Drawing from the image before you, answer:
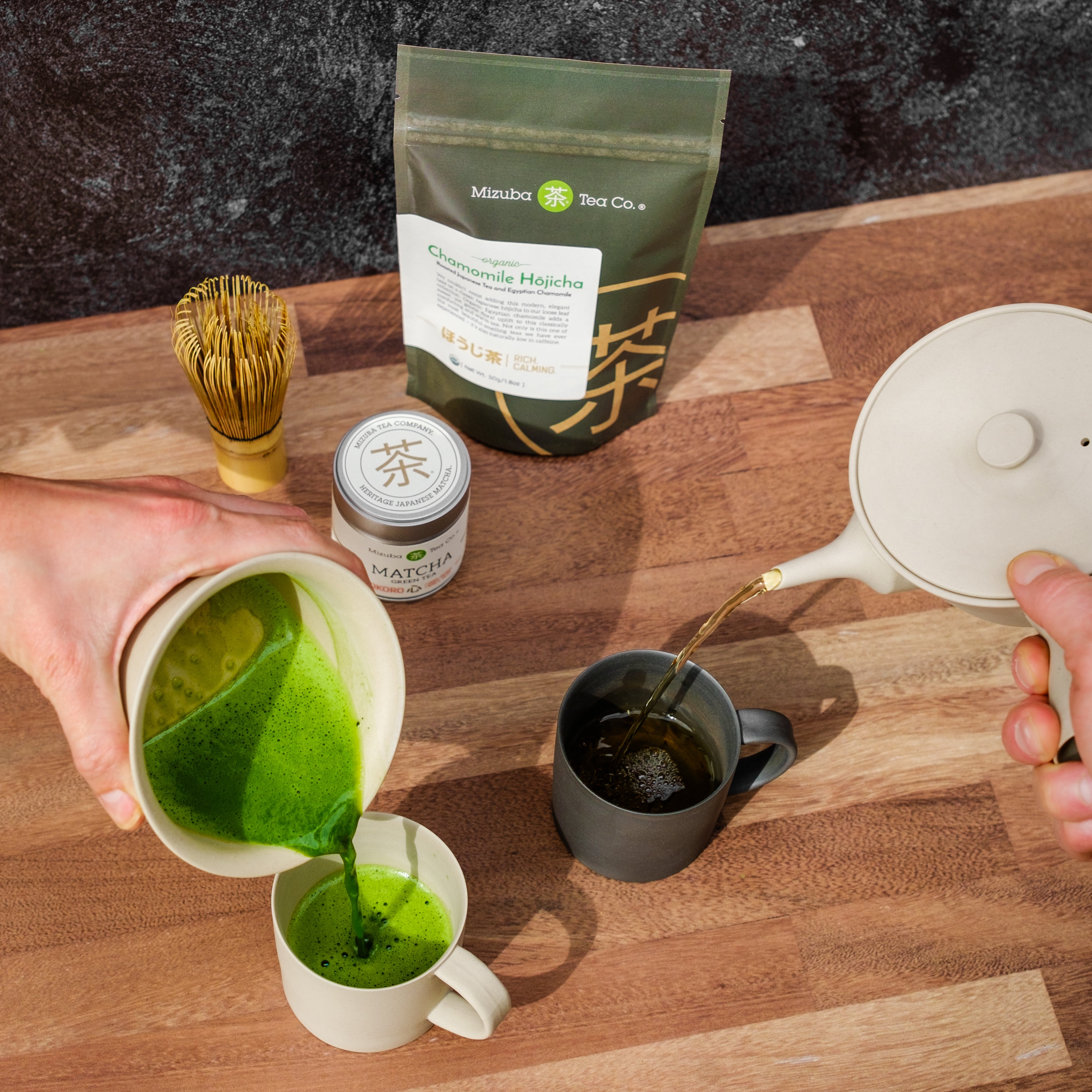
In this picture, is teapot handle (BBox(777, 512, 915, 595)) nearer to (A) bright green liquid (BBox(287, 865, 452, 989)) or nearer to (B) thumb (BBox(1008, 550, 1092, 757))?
(B) thumb (BBox(1008, 550, 1092, 757))

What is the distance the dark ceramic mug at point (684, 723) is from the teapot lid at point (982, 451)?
7.1 inches

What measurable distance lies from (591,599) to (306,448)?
12.3 inches

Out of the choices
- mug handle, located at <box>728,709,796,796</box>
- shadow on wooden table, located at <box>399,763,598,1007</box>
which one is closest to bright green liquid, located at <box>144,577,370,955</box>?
shadow on wooden table, located at <box>399,763,598,1007</box>

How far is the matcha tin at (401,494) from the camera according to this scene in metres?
0.92

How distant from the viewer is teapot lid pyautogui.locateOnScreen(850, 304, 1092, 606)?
28.5 inches

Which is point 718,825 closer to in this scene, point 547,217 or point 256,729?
point 256,729

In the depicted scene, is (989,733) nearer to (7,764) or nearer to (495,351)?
(495,351)

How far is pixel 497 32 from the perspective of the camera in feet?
3.46

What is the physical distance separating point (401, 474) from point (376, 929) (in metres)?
0.36

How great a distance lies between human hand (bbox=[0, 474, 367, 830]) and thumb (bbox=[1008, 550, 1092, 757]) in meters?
0.44

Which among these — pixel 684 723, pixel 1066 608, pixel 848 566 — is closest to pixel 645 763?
pixel 684 723

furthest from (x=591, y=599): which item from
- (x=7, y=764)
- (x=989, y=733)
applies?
(x=7, y=764)

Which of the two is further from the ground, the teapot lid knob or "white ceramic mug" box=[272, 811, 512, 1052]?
the teapot lid knob

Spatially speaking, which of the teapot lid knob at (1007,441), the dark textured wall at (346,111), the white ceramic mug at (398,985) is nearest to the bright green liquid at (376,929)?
the white ceramic mug at (398,985)
